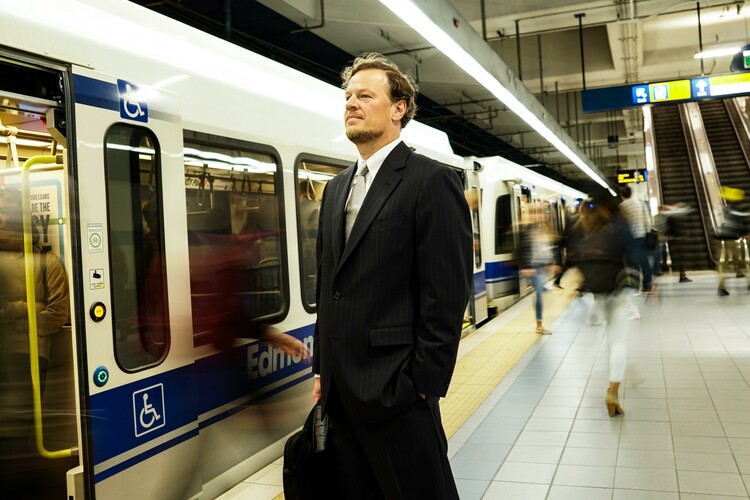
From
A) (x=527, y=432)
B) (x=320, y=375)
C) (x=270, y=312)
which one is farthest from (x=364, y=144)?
(x=527, y=432)

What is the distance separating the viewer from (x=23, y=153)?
4.69m

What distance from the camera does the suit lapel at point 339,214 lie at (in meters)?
2.07

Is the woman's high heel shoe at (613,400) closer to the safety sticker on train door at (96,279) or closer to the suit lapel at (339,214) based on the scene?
the suit lapel at (339,214)

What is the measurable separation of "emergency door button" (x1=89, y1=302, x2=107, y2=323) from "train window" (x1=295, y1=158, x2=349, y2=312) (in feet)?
5.97

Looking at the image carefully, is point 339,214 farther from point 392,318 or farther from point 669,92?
point 669,92

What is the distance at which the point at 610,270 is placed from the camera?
5.28 metres

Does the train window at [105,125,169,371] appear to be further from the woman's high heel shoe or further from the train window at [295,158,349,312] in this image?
the woman's high heel shoe

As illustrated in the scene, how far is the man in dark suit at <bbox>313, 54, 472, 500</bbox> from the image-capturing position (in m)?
1.90

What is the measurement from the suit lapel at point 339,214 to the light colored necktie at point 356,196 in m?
0.02

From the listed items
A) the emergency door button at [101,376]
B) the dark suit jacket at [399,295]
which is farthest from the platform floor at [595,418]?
the dark suit jacket at [399,295]

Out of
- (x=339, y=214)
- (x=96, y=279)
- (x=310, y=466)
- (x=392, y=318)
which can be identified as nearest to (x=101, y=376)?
(x=96, y=279)

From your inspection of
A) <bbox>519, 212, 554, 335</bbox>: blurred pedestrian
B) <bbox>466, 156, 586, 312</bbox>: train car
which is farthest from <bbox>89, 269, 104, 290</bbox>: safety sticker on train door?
<bbox>466, 156, 586, 312</bbox>: train car

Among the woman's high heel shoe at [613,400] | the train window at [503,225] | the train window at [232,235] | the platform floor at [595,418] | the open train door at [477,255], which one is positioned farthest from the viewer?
the train window at [503,225]

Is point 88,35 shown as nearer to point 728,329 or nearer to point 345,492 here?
point 345,492
